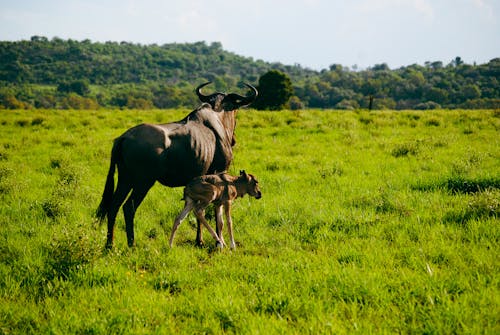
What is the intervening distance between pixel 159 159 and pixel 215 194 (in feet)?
3.44

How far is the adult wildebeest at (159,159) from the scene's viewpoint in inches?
240

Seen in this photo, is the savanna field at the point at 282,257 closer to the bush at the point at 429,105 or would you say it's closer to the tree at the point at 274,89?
the tree at the point at 274,89

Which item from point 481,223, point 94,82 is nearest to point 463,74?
point 481,223

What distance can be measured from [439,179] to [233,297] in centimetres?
715

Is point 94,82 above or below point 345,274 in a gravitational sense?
above

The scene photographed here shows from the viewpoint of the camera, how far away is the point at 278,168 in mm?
12156

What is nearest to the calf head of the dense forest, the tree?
the dense forest

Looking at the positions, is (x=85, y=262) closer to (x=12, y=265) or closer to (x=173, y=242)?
(x=12, y=265)

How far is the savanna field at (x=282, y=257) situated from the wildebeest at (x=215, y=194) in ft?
1.49

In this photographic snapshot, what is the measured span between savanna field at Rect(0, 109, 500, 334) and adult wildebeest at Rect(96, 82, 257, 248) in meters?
0.59

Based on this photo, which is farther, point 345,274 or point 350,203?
point 350,203

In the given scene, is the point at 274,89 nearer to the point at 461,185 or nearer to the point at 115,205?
the point at 461,185

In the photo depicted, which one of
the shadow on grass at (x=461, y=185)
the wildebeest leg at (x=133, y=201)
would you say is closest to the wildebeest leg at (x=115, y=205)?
the wildebeest leg at (x=133, y=201)

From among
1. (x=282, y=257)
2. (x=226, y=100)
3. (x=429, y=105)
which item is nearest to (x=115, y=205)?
(x=282, y=257)
